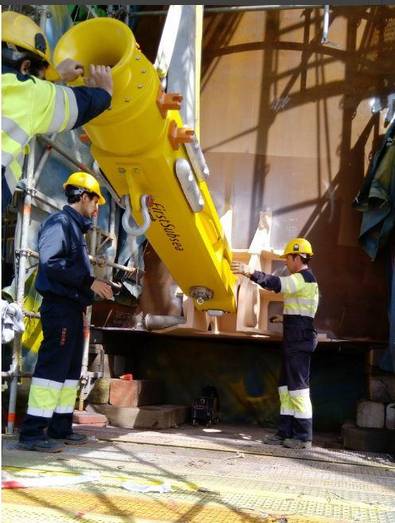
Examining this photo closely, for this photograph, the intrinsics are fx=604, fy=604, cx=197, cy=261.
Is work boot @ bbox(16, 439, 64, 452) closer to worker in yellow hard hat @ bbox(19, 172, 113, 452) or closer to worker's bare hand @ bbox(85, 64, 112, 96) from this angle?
worker in yellow hard hat @ bbox(19, 172, 113, 452)

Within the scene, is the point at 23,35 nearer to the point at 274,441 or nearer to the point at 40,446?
the point at 40,446

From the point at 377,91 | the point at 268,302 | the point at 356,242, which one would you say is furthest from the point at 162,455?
the point at 377,91

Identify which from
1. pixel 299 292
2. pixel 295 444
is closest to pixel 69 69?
pixel 299 292

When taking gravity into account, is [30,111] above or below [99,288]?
above

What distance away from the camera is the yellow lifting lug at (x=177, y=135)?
10.1ft

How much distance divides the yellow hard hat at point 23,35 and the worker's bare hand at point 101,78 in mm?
221

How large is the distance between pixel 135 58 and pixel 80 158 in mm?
2672

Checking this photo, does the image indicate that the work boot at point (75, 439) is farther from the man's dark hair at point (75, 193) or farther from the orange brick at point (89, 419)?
the man's dark hair at point (75, 193)

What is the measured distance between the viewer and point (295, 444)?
4590mm

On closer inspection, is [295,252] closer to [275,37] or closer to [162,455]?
[162,455]

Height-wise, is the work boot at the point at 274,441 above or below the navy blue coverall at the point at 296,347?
below

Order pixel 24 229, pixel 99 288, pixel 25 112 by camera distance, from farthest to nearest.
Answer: pixel 24 229, pixel 99 288, pixel 25 112

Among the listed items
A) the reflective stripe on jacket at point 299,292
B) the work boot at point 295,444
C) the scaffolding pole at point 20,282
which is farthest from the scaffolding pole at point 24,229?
the work boot at point 295,444

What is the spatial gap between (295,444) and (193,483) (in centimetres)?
207
